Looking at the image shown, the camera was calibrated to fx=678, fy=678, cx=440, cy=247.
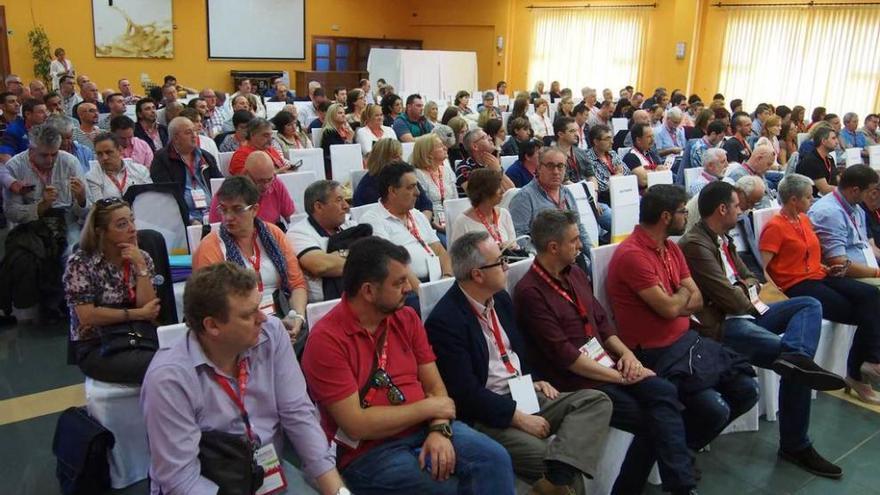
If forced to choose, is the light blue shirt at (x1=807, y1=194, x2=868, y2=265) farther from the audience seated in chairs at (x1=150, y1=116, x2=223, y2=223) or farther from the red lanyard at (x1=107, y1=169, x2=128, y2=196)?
the red lanyard at (x1=107, y1=169, x2=128, y2=196)

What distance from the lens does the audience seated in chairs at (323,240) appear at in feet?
10.3

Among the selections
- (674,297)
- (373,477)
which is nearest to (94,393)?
(373,477)

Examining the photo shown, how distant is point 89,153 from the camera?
5.17m

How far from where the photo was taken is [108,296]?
8.88 ft

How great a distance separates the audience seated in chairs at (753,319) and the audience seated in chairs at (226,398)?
205 centimetres

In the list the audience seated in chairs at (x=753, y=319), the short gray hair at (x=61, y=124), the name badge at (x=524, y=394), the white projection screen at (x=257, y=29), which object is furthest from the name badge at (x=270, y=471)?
the white projection screen at (x=257, y=29)

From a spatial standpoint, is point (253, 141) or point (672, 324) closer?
point (672, 324)

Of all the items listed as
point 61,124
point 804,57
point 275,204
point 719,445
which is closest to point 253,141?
point 275,204

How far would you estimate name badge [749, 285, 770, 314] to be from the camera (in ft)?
11.0

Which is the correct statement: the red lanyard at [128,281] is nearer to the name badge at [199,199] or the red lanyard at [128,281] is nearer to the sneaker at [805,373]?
the name badge at [199,199]

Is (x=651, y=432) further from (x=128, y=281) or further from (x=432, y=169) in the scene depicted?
(x=432, y=169)

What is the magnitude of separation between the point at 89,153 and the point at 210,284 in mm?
4001

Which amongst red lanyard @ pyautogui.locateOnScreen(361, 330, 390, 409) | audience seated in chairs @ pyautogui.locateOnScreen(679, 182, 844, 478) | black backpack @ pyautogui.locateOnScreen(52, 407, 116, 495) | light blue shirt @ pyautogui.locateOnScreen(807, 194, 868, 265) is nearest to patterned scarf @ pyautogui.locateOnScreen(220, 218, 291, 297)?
black backpack @ pyautogui.locateOnScreen(52, 407, 116, 495)

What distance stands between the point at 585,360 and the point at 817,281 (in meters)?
1.93
